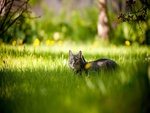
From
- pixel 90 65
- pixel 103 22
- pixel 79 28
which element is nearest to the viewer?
pixel 90 65

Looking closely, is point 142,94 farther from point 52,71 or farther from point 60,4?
point 60,4

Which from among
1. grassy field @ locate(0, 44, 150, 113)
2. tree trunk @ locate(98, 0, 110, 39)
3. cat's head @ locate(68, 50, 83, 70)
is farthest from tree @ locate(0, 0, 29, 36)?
tree trunk @ locate(98, 0, 110, 39)

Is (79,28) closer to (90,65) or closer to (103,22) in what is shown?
(103,22)

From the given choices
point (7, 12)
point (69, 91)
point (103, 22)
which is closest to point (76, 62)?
point (7, 12)

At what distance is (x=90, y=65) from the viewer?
4383 mm

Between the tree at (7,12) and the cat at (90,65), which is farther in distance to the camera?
the cat at (90,65)

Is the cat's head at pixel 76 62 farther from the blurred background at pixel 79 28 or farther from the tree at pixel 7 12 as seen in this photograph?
the blurred background at pixel 79 28

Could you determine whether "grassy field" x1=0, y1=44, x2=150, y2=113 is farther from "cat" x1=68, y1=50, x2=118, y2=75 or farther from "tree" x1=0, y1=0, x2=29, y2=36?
"tree" x1=0, y1=0, x2=29, y2=36

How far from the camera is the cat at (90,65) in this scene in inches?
168

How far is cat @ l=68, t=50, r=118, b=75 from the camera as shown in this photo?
4266mm

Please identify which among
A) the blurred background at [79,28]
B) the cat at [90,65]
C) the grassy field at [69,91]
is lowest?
the grassy field at [69,91]

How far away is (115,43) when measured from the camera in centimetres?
864

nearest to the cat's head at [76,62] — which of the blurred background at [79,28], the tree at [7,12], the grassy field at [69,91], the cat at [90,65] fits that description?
the cat at [90,65]

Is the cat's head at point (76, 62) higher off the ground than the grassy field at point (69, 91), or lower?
higher
